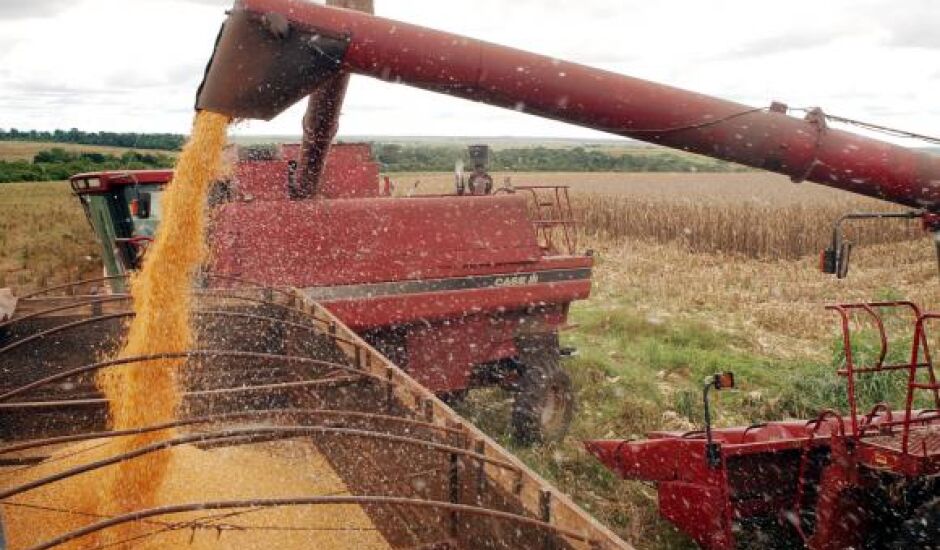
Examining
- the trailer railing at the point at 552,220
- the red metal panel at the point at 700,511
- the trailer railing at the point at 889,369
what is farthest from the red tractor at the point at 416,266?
the trailer railing at the point at 889,369

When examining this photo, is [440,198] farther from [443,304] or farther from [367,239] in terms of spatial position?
[443,304]

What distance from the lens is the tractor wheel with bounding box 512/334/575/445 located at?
638 centimetres

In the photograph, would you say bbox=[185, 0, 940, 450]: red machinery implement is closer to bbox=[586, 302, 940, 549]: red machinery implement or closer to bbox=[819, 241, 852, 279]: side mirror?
bbox=[819, 241, 852, 279]: side mirror

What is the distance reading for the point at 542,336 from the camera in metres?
6.50

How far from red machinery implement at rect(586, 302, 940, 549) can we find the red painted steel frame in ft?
2.39

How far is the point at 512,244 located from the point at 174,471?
345 cm

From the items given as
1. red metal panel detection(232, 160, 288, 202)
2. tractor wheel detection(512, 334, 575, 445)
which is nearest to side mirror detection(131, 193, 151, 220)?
red metal panel detection(232, 160, 288, 202)

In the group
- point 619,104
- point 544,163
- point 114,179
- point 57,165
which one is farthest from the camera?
point 544,163

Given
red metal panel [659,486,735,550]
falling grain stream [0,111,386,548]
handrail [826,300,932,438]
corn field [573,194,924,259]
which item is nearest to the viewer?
falling grain stream [0,111,386,548]

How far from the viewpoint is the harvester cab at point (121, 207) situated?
23.5ft

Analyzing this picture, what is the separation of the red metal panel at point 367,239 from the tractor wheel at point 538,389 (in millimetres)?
734

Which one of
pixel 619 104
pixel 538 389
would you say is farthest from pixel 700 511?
pixel 538 389

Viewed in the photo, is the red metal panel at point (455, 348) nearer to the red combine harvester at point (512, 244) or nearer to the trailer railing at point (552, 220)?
the red combine harvester at point (512, 244)

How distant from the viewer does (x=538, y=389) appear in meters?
6.36
